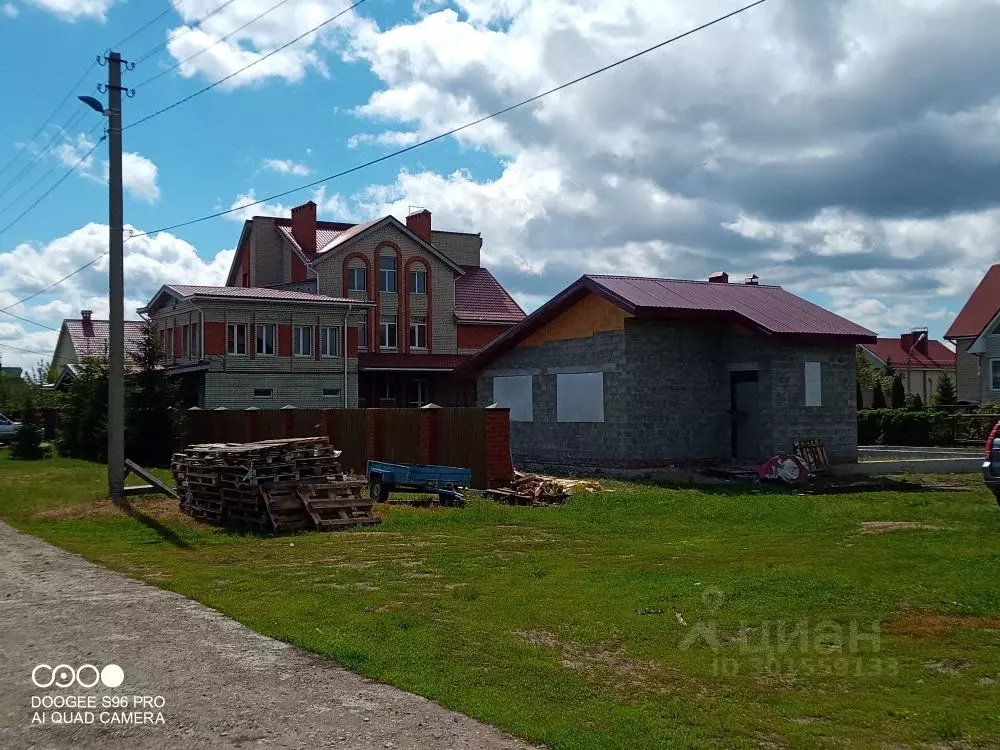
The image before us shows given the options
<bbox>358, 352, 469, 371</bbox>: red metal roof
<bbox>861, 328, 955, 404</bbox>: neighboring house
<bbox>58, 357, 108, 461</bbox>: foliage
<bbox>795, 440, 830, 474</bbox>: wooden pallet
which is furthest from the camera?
<bbox>861, 328, 955, 404</bbox>: neighboring house

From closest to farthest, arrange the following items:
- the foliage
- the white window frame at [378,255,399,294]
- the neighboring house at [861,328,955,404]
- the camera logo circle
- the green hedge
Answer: the camera logo circle → the foliage → the green hedge → the white window frame at [378,255,399,294] → the neighboring house at [861,328,955,404]

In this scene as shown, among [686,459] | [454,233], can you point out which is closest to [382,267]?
[454,233]

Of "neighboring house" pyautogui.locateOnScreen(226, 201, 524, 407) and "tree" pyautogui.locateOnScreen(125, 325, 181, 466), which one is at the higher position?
"neighboring house" pyautogui.locateOnScreen(226, 201, 524, 407)

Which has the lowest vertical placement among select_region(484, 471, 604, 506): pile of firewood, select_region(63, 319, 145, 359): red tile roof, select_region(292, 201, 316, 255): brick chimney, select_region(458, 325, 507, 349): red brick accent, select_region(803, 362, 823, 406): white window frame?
select_region(484, 471, 604, 506): pile of firewood

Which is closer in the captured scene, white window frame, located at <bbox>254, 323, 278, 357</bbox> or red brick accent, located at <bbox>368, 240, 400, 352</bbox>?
white window frame, located at <bbox>254, 323, 278, 357</bbox>

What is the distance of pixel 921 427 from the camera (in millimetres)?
39312

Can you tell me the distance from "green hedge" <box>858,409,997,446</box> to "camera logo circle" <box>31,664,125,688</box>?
3572 centimetres

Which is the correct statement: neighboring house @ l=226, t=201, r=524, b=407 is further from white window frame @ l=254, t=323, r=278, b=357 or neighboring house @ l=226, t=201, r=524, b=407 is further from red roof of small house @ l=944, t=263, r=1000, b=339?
red roof of small house @ l=944, t=263, r=1000, b=339

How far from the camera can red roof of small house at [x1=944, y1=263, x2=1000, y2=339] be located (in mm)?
56438

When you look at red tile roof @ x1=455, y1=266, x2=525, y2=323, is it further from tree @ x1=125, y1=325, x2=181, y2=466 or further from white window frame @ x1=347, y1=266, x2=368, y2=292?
tree @ x1=125, y1=325, x2=181, y2=466

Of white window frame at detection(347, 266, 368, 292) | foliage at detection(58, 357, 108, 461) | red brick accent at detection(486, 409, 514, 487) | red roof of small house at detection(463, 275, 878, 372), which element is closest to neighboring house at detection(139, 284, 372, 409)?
white window frame at detection(347, 266, 368, 292)

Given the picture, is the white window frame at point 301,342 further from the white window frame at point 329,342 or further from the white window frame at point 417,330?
the white window frame at point 417,330

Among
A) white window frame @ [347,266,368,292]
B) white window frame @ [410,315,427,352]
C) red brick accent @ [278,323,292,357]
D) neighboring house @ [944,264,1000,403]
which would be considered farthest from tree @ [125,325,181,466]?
neighboring house @ [944,264,1000,403]

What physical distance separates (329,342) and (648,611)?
38658mm
